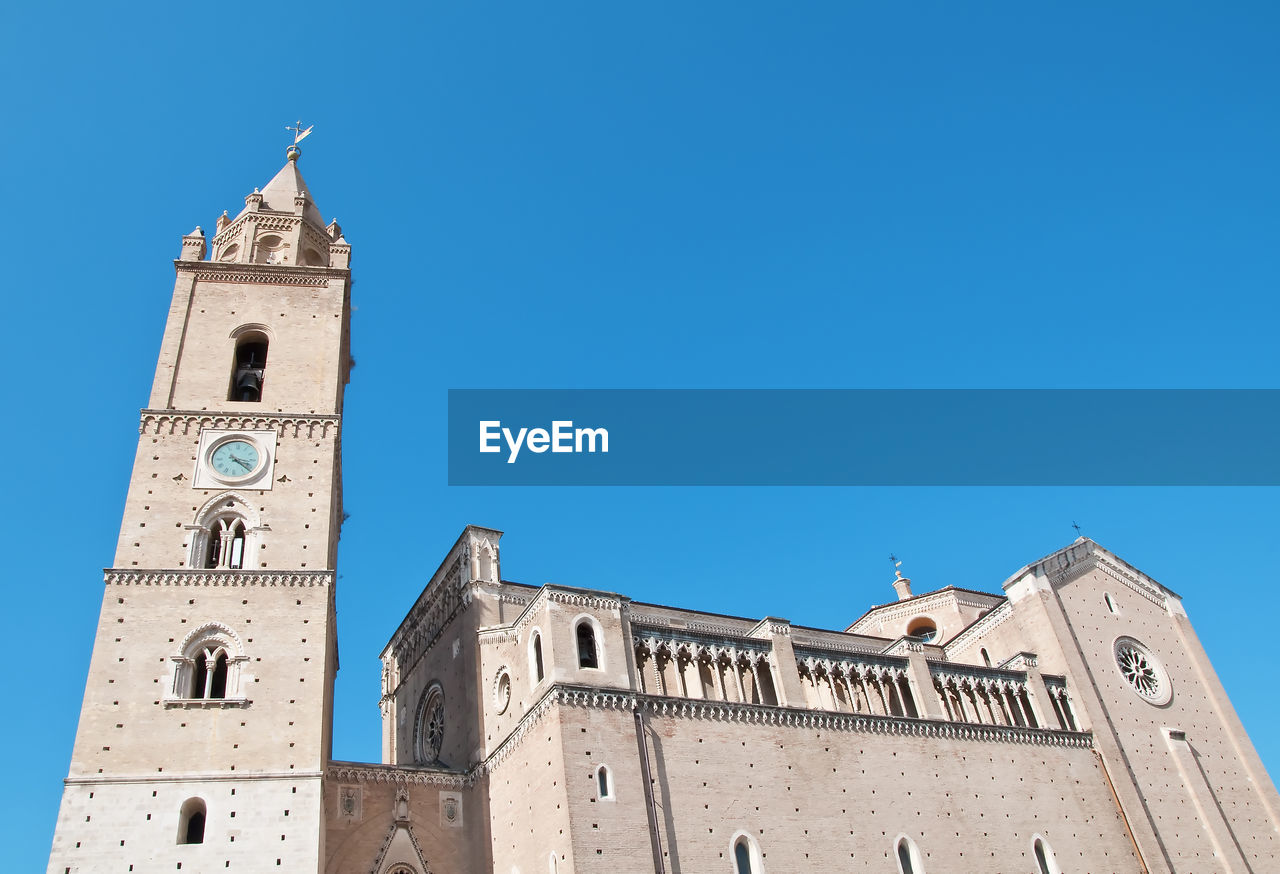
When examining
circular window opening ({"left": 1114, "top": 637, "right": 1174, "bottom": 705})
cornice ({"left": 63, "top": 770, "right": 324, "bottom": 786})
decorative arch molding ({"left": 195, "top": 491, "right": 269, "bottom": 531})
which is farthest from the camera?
circular window opening ({"left": 1114, "top": 637, "right": 1174, "bottom": 705})

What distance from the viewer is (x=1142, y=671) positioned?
32250mm

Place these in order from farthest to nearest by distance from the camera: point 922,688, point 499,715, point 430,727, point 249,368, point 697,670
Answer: point 430,727 → point 249,368 → point 922,688 → point 499,715 → point 697,670

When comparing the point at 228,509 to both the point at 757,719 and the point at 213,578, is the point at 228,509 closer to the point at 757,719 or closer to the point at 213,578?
the point at 213,578

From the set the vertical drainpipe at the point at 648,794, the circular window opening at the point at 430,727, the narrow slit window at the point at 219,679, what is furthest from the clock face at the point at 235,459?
the vertical drainpipe at the point at 648,794

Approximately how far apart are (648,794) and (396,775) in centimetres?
630

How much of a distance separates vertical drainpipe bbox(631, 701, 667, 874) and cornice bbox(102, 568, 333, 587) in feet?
24.5

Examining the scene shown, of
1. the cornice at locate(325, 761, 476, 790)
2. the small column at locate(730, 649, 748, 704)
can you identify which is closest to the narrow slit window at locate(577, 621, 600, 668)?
the small column at locate(730, 649, 748, 704)

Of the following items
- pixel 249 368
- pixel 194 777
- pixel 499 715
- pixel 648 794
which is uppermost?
pixel 249 368

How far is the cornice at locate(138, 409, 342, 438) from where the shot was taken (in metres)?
24.5

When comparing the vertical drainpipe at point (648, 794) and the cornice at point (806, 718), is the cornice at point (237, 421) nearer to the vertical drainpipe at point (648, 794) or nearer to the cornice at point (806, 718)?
the cornice at point (806, 718)

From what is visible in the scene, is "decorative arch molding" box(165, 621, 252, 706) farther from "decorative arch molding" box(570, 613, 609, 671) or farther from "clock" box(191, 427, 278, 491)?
"decorative arch molding" box(570, 613, 609, 671)

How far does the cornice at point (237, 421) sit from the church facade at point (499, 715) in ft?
0.31

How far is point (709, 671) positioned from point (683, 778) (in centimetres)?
337

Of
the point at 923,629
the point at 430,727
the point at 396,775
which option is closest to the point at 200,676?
the point at 396,775
